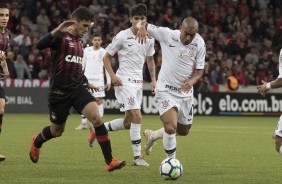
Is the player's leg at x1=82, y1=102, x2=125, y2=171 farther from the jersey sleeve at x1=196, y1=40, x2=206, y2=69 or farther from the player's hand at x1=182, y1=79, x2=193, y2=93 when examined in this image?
the jersey sleeve at x1=196, y1=40, x2=206, y2=69

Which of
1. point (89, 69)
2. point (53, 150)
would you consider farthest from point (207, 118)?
point (53, 150)

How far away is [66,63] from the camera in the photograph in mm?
9977

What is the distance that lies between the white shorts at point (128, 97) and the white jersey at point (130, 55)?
3.7 inches

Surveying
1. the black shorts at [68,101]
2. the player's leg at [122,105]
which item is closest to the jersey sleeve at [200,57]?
the black shorts at [68,101]

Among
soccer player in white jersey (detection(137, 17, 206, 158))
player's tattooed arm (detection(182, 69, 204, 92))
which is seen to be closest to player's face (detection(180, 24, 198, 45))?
soccer player in white jersey (detection(137, 17, 206, 158))

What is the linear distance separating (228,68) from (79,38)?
19.4 m

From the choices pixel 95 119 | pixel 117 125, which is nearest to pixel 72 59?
pixel 95 119

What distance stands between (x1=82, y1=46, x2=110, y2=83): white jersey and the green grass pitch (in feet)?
4.48

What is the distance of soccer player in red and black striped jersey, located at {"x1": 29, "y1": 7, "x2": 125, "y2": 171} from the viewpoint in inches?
386

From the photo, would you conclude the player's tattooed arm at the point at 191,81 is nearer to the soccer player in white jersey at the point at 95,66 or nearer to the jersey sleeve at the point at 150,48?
the jersey sleeve at the point at 150,48

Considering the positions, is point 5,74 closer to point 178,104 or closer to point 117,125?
point 117,125

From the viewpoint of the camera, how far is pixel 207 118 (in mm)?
26281

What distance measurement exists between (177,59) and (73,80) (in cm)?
147

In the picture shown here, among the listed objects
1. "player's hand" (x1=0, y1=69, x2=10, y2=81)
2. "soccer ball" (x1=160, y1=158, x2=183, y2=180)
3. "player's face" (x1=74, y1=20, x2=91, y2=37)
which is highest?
"player's face" (x1=74, y1=20, x2=91, y2=37)
